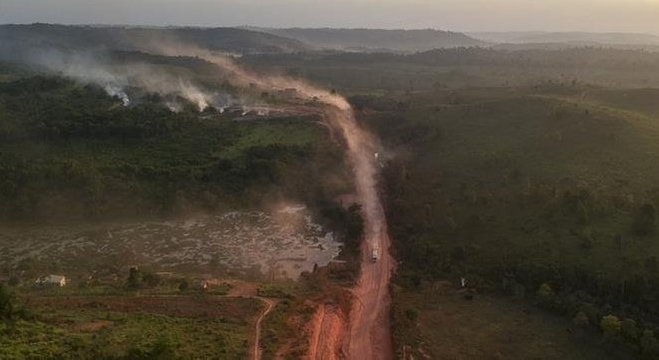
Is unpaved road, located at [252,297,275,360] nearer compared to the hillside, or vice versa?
unpaved road, located at [252,297,275,360]

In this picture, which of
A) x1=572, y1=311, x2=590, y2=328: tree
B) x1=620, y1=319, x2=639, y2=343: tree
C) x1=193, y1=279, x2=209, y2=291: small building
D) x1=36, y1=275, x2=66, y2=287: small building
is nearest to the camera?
x1=620, y1=319, x2=639, y2=343: tree

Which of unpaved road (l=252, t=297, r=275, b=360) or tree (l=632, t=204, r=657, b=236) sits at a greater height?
tree (l=632, t=204, r=657, b=236)

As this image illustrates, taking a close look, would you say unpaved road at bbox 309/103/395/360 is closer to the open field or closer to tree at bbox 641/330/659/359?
the open field

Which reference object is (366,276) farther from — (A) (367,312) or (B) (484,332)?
(B) (484,332)

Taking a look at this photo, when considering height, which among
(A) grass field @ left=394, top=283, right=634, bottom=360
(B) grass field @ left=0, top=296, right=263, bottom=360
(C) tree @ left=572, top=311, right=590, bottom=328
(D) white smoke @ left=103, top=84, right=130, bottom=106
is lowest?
(A) grass field @ left=394, top=283, right=634, bottom=360

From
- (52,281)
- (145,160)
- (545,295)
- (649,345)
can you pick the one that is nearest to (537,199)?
(545,295)

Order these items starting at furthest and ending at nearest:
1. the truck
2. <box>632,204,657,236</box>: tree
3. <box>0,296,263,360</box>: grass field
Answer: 1. the truck
2. <box>632,204,657,236</box>: tree
3. <box>0,296,263,360</box>: grass field

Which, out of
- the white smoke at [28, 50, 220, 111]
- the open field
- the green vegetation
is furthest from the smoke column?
the white smoke at [28, 50, 220, 111]

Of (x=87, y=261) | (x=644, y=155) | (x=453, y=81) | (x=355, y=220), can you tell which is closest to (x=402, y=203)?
(x=355, y=220)
